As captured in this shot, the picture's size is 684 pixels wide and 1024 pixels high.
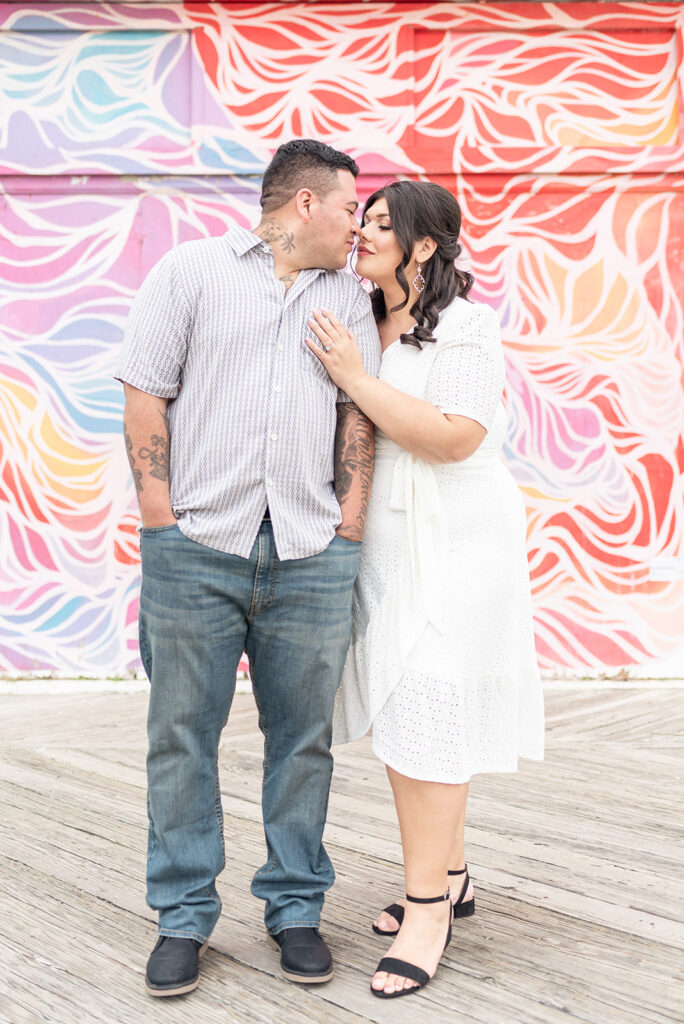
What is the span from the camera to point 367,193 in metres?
4.94

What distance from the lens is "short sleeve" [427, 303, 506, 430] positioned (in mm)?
2121

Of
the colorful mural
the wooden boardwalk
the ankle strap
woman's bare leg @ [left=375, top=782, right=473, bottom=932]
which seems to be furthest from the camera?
the colorful mural

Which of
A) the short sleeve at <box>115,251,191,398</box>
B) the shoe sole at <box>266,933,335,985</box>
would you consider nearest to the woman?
the shoe sole at <box>266,933,335,985</box>

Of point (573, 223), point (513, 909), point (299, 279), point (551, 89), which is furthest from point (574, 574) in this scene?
point (299, 279)

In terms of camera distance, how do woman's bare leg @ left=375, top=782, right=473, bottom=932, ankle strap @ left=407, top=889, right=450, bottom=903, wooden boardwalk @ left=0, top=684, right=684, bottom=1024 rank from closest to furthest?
wooden boardwalk @ left=0, top=684, right=684, bottom=1024 < ankle strap @ left=407, top=889, right=450, bottom=903 < woman's bare leg @ left=375, top=782, right=473, bottom=932

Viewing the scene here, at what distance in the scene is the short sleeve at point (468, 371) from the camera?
6.96ft

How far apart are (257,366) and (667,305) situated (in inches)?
135

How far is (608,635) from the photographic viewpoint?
5.04 metres

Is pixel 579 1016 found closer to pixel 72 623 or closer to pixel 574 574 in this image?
pixel 574 574

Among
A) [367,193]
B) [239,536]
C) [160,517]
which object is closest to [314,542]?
[239,536]

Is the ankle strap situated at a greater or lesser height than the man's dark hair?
lesser

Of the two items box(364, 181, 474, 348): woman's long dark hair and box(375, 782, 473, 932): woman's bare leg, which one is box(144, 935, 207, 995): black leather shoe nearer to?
box(375, 782, 473, 932): woman's bare leg

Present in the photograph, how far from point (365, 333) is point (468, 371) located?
26 centimetres

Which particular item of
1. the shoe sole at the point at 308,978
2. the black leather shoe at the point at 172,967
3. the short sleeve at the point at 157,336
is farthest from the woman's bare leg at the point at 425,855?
the short sleeve at the point at 157,336
